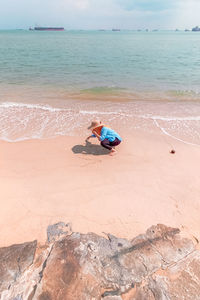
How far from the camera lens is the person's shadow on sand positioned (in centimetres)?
538

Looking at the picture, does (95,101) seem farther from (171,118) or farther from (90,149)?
(90,149)

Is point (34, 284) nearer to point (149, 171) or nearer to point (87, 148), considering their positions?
point (149, 171)

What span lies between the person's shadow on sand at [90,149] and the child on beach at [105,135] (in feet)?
0.90

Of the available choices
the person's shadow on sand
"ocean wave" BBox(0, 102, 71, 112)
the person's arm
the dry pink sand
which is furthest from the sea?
the person's arm

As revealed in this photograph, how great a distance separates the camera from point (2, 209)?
337 centimetres

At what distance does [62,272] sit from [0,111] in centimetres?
792

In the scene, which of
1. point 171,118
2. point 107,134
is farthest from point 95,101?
point 107,134

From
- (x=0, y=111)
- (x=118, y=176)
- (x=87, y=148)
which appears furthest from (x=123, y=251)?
(x=0, y=111)

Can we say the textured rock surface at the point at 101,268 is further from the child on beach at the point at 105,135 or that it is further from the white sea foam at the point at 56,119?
the white sea foam at the point at 56,119

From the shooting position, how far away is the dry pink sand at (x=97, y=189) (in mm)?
3189

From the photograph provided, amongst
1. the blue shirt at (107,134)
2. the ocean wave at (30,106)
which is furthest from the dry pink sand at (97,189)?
the ocean wave at (30,106)

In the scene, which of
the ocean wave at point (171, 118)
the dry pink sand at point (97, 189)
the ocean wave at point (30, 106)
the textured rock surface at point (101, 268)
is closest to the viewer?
the textured rock surface at point (101, 268)

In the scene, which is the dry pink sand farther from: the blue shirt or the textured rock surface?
the blue shirt

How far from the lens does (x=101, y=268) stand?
97.3 inches
